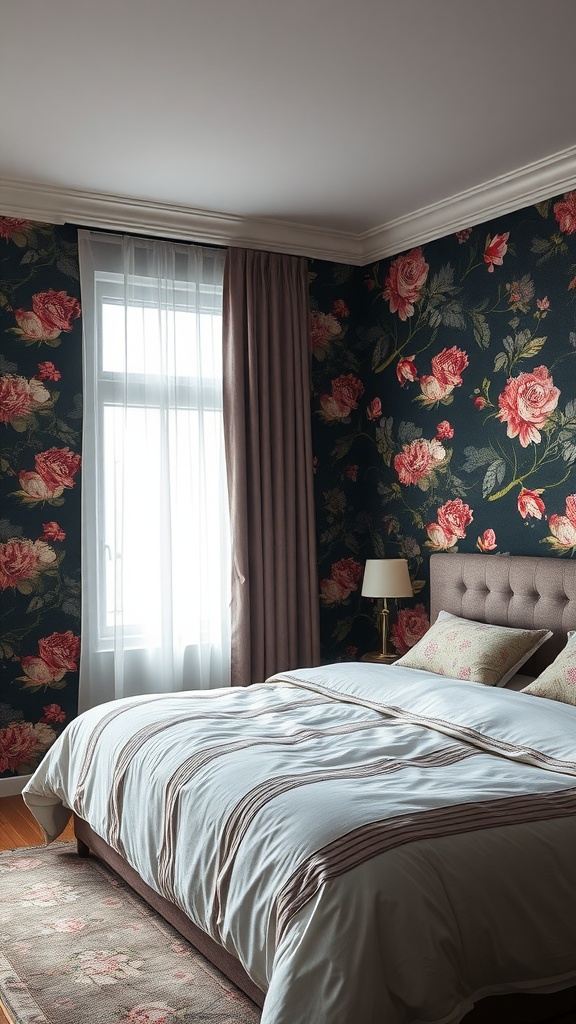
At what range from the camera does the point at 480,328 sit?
4605mm

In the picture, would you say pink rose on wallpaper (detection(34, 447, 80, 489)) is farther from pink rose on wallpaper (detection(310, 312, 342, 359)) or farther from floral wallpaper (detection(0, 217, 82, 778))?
pink rose on wallpaper (detection(310, 312, 342, 359))

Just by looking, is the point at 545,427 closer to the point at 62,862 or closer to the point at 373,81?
the point at 373,81

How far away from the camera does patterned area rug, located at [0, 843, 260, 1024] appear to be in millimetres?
2506

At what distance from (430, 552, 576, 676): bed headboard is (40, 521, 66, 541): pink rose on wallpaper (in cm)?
182

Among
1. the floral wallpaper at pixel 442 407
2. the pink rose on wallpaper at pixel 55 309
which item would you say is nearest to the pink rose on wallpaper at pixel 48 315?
the pink rose on wallpaper at pixel 55 309

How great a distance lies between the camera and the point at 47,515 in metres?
4.53

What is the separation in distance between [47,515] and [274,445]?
123cm

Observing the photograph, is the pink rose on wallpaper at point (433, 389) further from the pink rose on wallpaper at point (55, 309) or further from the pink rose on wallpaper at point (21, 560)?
the pink rose on wallpaper at point (21, 560)

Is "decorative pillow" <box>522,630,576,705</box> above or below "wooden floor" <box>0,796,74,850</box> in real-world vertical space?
above

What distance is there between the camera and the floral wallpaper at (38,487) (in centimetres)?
445

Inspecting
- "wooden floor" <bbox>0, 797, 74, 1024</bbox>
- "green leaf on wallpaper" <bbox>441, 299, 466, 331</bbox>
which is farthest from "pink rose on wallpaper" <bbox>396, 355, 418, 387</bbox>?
"wooden floor" <bbox>0, 797, 74, 1024</bbox>

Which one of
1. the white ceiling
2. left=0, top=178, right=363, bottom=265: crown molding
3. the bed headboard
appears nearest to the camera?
the white ceiling

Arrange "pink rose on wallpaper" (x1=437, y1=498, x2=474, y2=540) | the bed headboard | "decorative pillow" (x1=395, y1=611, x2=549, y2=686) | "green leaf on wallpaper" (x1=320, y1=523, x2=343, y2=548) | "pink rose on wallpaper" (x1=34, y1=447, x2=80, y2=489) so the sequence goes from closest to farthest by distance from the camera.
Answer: "decorative pillow" (x1=395, y1=611, x2=549, y2=686), the bed headboard, "pink rose on wallpaper" (x1=34, y1=447, x2=80, y2=489), "pink rose on wallpaper" (x1=437, y1=498, x2=474, y2=540), "green leaf on wallpaper" (x1=320, y1=523, x2=343, y2=548)

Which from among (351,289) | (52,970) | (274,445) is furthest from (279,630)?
(52,970)
